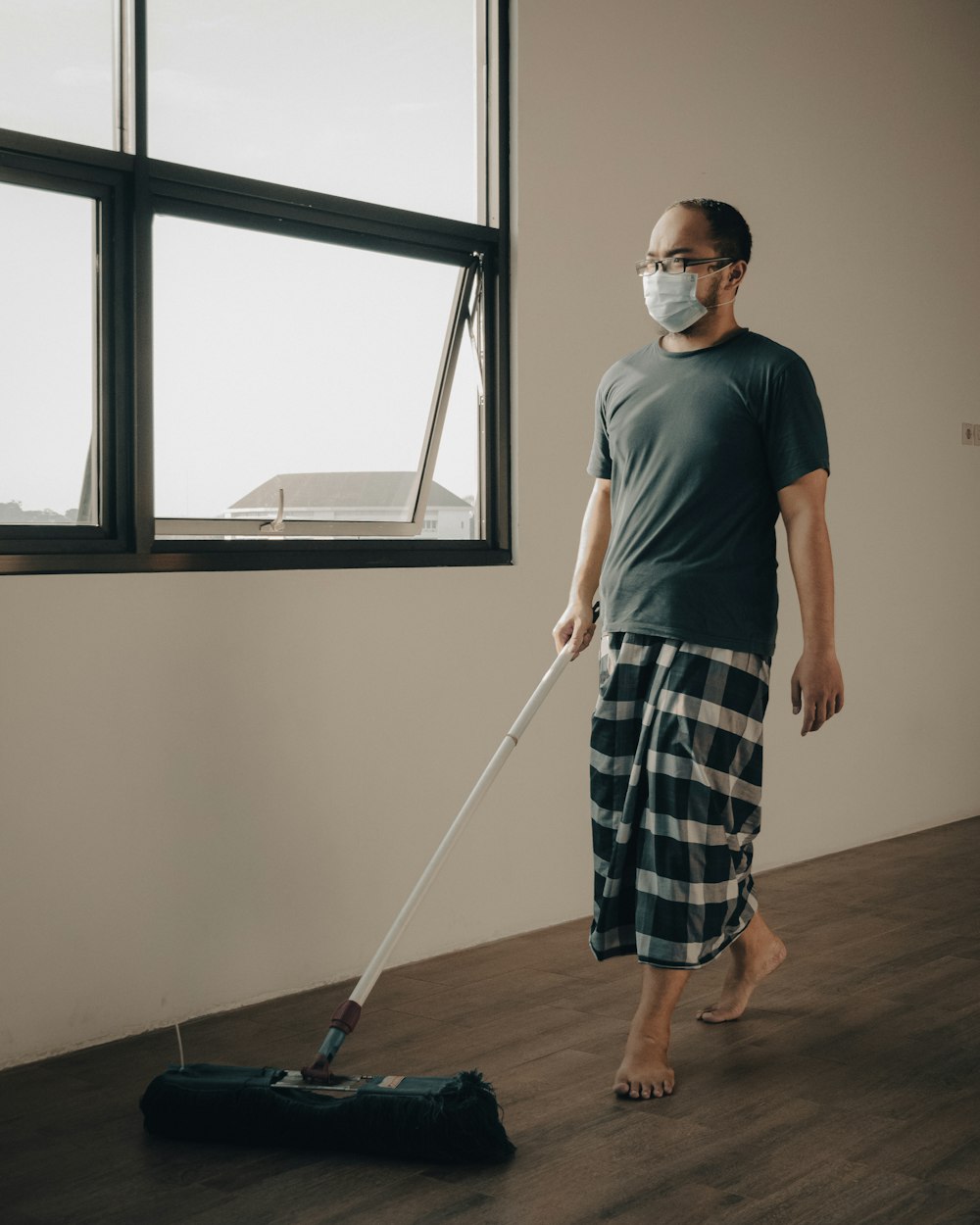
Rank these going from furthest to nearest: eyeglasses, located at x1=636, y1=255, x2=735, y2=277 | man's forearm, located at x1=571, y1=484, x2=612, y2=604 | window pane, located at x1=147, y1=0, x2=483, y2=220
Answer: window pane, located at x1=147, y1=0, x2=483, y2=220
man's forearm, located at x1=571, y1=484, x2=612, y2=604
eyeglasses, located at x1=636, y1=255, x2=735, y2=277

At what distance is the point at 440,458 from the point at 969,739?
8.50 feet

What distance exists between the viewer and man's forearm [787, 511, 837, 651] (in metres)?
2.26

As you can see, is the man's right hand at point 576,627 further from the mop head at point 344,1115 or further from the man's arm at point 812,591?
the mop head at point 344,1115

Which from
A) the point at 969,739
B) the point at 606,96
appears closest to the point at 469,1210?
the point at 606,96

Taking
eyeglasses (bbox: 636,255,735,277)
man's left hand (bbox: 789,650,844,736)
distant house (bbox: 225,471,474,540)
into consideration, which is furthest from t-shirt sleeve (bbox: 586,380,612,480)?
distant house (bbox: 225,471,474,540)

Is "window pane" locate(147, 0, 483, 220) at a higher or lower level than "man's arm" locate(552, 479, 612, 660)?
higher

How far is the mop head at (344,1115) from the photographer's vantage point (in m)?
1.94

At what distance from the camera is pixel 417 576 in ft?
10.1

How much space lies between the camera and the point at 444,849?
2.31 meters

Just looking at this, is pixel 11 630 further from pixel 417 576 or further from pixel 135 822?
pixel 417 576

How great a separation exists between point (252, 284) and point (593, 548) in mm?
909

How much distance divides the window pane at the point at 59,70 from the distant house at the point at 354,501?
0.74 metres

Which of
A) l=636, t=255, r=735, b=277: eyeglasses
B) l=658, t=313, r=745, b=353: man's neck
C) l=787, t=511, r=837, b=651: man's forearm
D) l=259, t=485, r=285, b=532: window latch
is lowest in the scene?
l=787, t=511, r=837, b=651: man's forearm

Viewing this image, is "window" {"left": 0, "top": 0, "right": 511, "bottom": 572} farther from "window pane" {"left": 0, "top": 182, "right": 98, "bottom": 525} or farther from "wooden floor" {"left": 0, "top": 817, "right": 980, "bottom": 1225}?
"wooden floor" {"left": 0, "top": 817, "right": 980, "bottom": 1225}
